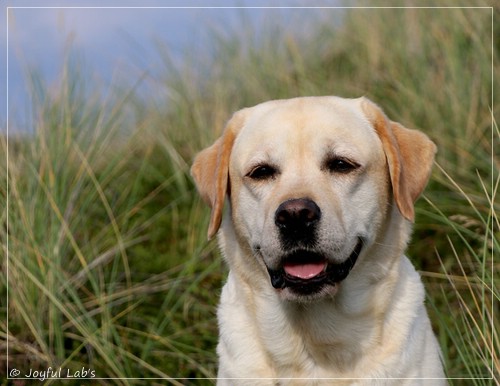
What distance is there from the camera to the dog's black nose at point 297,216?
3.24 meters

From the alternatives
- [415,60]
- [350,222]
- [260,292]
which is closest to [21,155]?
[260,292]

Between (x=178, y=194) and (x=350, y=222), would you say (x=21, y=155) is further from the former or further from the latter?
(x=350, y=222)

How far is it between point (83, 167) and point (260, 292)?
2340 millimetres

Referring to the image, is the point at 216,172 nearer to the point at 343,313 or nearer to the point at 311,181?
the point at 311,181

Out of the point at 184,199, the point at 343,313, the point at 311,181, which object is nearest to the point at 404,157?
the point at 311,181

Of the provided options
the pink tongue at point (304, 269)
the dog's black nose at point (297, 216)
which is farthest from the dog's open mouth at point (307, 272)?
the dog's black nose at point (297, 216)

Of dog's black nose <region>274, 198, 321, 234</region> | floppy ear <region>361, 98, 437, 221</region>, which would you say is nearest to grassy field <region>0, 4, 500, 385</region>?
floppy ear <region>361, 98, 437, 221</region>

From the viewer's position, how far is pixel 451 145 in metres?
6.21

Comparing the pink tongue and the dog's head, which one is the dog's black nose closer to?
the dog's head

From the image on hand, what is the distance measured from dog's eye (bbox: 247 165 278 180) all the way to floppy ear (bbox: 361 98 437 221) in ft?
1.75

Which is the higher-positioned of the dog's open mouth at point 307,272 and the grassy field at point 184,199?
the dog's open mouth at point 307,272

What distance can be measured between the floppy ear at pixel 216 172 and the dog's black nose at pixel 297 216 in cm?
54

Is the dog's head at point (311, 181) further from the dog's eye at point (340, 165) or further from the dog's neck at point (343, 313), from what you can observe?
the dog's neck at point (343, 313)

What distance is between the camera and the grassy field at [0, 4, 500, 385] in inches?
198
